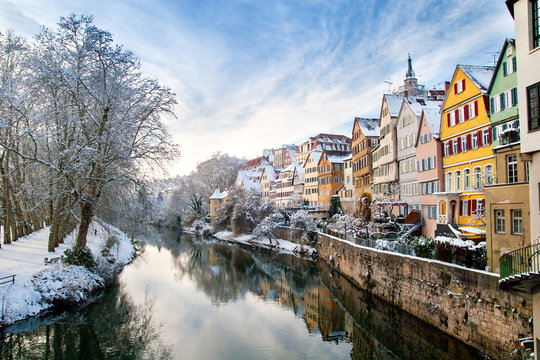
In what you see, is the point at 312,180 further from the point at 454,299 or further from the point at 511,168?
the point at 454,299

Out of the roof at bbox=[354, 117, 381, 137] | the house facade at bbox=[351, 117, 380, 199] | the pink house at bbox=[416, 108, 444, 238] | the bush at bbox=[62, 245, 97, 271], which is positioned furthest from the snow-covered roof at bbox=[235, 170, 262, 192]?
the bush at bbox=[62, 245, 97, 271]

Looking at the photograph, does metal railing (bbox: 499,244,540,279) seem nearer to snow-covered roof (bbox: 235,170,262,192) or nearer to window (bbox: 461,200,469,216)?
window (bbox: 461,200,469,216)

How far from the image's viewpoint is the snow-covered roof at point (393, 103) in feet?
106

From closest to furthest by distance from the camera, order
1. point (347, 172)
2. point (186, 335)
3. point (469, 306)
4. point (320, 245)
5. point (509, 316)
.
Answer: point (509, 316), point (469, 306), point (186, 335), point (320, 245), point (347, 172)

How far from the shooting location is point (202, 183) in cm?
7325

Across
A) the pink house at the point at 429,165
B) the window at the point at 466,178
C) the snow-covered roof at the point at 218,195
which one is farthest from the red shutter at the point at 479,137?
the snow-covered roof at the point at 218,195

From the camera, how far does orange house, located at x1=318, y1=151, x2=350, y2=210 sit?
4969cm

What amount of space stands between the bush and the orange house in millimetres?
34032

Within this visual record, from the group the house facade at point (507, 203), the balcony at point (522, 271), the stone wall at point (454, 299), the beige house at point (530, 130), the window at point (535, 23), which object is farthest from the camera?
the house facade at point (507, 203)

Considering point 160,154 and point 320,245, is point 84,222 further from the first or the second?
point 320,245

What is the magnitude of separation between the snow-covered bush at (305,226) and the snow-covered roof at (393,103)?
41.8 ft

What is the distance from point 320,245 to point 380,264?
14.5 m

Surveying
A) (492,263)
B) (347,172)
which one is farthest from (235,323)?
(347,172)

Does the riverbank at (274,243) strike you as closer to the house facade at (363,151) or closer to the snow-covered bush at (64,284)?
the house facade at (363,151)
